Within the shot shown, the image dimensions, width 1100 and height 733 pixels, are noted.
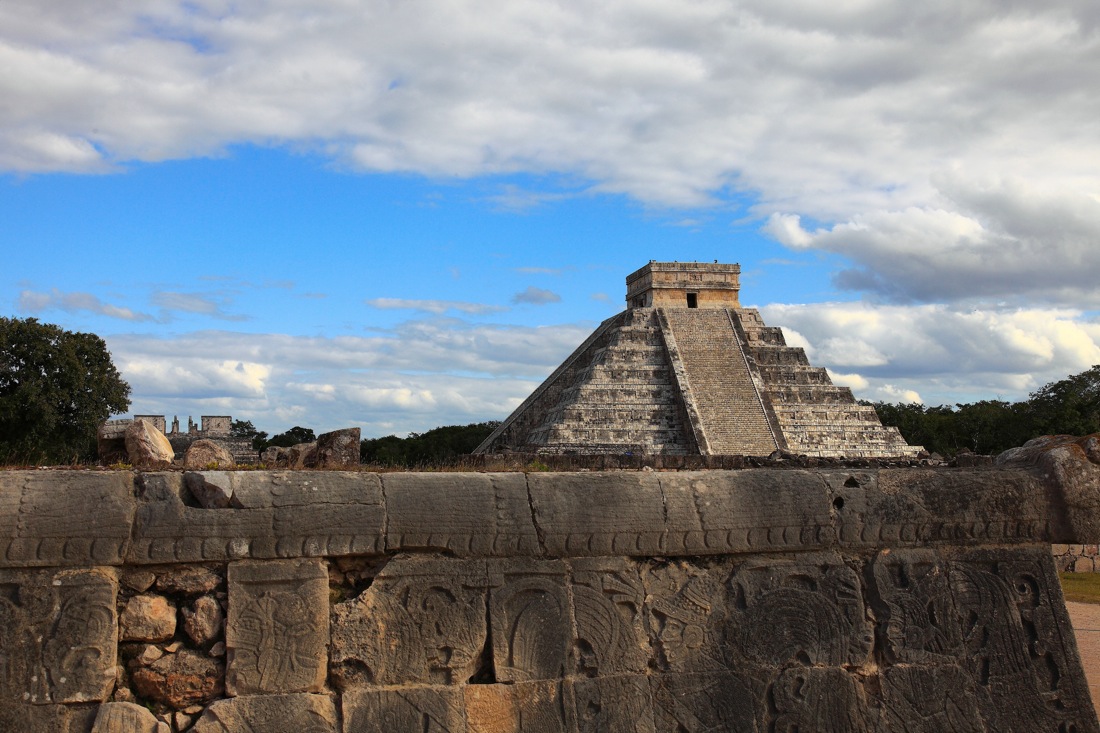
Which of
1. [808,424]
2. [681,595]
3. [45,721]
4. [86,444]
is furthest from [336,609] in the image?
[808,424]

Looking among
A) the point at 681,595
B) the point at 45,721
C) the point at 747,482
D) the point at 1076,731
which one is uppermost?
the point at 747,482

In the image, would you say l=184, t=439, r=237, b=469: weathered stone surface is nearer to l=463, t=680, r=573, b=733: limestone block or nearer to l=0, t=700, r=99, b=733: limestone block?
l=0, t=700, r=99, b=733: limestone block

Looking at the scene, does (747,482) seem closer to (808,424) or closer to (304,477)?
(304,477)

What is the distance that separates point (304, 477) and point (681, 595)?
1.70 meters

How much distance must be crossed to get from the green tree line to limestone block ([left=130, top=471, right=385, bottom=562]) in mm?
38656

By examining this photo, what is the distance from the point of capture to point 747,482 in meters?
4.51

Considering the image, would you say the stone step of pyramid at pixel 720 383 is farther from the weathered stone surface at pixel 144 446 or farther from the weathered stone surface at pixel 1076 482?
the weathered stone surface at pixel 144 446

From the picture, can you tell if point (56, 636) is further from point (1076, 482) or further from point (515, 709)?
point (1076, 482)

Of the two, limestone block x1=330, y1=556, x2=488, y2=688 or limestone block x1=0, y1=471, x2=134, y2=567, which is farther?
limestone block x1=330, y1=556, x2=488, y2=688

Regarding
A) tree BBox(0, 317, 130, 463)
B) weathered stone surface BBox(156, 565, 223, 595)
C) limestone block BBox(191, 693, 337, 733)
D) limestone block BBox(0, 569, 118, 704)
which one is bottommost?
limestone block BBox(191, 693, 337, 733)

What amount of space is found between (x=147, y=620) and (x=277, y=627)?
0.47 metres

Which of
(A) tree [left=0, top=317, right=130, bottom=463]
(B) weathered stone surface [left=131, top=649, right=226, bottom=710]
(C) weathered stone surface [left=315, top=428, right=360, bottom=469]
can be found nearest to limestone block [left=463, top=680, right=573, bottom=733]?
(B) weathered stone surface [left=131, top=649, right=226, bottom=710]

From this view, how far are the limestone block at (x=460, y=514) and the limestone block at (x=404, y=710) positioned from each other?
1.82ft

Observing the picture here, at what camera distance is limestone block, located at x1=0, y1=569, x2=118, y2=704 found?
350 centimetres
